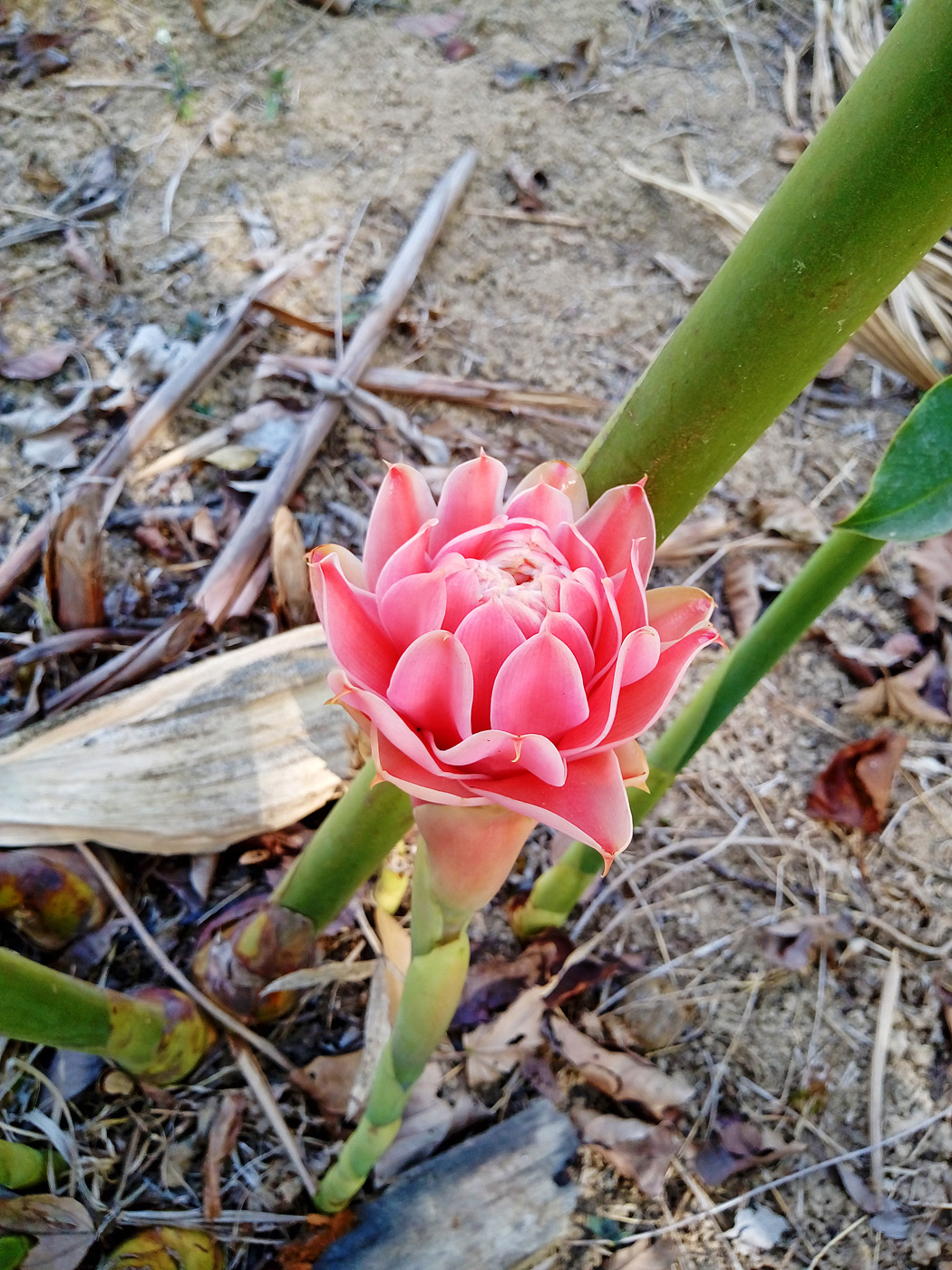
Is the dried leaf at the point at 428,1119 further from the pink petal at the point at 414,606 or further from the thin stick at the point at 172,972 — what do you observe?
the pink petal at the point at 414,606

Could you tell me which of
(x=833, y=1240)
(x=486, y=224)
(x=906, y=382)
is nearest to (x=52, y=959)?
(x=833, y=1240)

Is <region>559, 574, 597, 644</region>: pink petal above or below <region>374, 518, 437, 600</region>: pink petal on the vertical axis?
above

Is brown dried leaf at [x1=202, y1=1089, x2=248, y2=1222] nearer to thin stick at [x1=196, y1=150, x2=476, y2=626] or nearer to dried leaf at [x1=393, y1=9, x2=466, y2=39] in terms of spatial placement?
thin stick at [x1=196, y1=150, x2=476, y2=626]

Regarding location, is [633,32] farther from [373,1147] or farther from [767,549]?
[373,1147]

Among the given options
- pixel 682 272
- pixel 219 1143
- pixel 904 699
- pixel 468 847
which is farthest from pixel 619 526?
pixel 682 272

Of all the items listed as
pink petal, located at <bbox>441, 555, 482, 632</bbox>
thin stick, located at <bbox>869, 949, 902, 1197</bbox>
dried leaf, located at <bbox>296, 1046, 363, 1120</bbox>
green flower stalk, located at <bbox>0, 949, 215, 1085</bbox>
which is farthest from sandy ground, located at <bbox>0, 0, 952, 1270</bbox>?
pink petal, located at <bbox>441, 555, 482, 632</bbox>

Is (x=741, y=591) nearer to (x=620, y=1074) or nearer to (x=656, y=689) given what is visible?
(x=620, y=1074)
